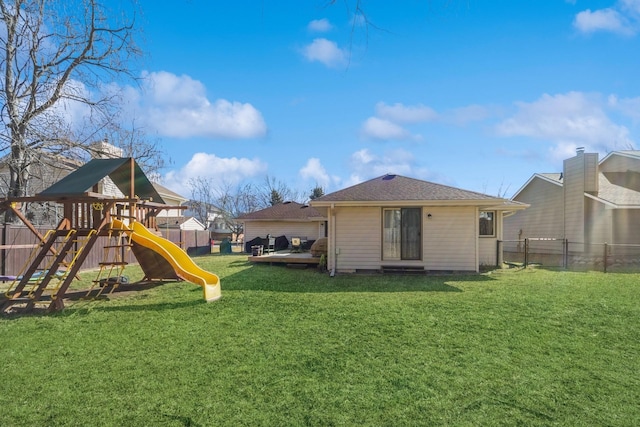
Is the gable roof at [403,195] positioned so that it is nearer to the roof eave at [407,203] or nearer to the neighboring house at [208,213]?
the roof eave at [407,203]

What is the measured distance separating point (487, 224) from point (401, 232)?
4.51 meters

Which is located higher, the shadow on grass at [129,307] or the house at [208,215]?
the house at [208,215]

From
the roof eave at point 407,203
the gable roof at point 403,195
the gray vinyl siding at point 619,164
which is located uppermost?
the gray vinyl siding at point 619,164

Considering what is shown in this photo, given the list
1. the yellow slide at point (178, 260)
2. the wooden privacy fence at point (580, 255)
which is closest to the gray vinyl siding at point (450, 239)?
the wooden privacy fence at point (580, 255)

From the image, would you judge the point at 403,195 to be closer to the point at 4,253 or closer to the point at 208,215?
the point at 4,253

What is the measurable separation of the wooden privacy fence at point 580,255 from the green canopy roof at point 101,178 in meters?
11.3

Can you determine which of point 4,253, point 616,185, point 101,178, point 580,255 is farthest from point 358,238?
point 616,185

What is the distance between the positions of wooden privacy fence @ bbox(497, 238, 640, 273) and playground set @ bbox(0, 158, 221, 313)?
10.8 meters

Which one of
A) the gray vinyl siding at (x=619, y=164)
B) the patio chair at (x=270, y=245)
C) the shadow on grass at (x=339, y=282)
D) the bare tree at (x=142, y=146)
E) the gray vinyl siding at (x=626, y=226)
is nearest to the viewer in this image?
the shadow on grass at (x=339, y=282)

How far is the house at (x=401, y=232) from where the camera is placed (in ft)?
34.8

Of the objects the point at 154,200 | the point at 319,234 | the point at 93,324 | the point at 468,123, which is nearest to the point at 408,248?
the point at 468,123

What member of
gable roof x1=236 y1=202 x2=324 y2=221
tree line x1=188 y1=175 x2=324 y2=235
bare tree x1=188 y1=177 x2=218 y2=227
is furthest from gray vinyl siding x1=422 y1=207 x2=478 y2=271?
bare tree x1=188 y1=177 x2=218 y2=227

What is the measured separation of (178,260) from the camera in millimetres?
8461

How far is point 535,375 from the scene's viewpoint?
3752 millimetres
